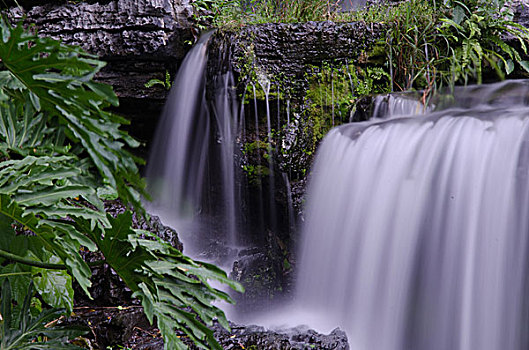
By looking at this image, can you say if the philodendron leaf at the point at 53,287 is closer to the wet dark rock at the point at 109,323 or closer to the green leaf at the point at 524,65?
the wet dark rock at the point at 109,323

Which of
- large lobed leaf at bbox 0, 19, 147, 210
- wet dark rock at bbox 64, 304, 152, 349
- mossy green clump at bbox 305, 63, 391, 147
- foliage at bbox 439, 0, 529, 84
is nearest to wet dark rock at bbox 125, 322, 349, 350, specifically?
wet dark rock at bbox 64, 304, 152, 349

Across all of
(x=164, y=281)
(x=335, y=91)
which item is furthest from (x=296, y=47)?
(x=164, y=281)

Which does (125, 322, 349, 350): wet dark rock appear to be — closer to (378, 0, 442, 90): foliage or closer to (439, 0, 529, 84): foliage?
(378, 0, 442, 90): foliage

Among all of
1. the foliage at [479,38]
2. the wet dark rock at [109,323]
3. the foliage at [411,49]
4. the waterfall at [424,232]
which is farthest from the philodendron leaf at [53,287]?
the foliage at [479,38]

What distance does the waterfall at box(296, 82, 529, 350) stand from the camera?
2.32 meters

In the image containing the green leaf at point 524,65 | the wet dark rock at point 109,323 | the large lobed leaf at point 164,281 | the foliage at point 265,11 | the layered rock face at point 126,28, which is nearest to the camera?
the large lobed leaf at point 164,281

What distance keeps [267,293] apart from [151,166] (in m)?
1.91

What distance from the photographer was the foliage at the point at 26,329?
3.98 ft

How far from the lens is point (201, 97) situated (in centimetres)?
436

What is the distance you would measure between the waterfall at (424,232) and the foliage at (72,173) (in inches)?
66.8

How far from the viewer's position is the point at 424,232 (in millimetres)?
2732

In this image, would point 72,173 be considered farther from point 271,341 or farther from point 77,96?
point 271,341

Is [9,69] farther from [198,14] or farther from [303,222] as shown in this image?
[198,14]

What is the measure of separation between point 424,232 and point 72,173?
2.27m
